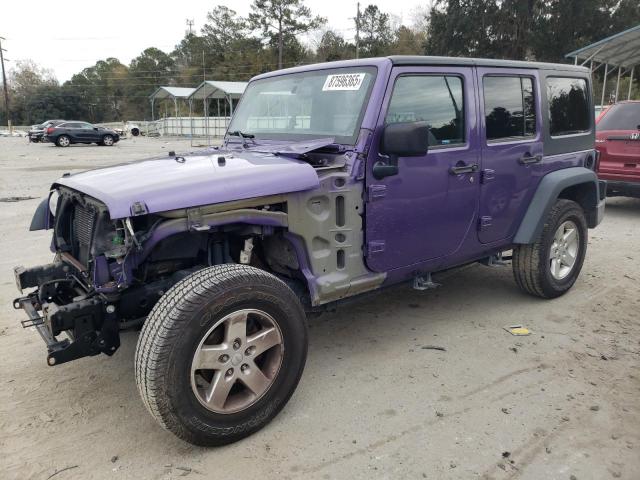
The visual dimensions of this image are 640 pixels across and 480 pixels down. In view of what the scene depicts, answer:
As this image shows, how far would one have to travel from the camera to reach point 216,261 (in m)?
3.16

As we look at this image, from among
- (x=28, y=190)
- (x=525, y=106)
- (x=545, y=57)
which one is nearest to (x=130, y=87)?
(x=545, y=57)

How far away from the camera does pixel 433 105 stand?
3.68 meters

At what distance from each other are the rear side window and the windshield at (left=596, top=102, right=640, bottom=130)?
4.18 meters

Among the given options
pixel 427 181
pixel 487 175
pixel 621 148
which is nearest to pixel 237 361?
pixel 427 181

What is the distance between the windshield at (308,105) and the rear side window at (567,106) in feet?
6.80

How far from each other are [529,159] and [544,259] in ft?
2.99

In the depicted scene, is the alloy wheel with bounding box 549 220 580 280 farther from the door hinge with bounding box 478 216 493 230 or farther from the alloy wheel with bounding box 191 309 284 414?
the alloy wheel with bounding box 191 309 284 414

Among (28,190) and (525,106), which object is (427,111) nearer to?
(525,106)

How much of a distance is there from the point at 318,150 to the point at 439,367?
1706 millimetres

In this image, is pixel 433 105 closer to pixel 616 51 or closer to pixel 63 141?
pixel 616 51

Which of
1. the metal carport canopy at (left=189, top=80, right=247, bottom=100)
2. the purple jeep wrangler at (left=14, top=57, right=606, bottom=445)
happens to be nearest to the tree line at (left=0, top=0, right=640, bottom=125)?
the metal carport canopy at (left=189, top=80, right=247, bottom=100)

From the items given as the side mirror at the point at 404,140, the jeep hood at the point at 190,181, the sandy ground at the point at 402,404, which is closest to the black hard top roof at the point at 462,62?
the side mirror at the point at 404,140

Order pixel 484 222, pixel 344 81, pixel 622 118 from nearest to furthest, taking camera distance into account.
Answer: pixel 344 81 < pixel 484 222 < pixel 622 118

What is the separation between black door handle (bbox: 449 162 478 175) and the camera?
3723 mm
